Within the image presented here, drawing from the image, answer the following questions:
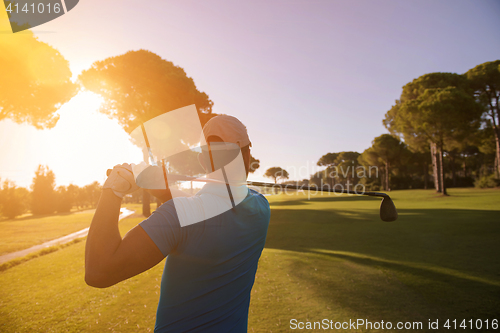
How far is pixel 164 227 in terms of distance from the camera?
0.92 m

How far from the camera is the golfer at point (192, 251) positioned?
88cm

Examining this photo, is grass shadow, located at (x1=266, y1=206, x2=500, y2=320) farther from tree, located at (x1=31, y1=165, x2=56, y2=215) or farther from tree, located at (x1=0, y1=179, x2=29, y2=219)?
tree, located at (x1=31, y1=165, x2=56, y2=215)

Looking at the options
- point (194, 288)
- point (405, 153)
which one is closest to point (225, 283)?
point (194, 288)

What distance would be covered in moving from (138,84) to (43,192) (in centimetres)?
4372

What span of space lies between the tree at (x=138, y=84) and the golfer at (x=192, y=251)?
1556 cm

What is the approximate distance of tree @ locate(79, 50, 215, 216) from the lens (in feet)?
50.2

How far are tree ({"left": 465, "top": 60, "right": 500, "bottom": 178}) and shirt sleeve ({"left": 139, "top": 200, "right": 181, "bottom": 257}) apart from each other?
4383cm

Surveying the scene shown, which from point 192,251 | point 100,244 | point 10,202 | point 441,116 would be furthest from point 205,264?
point 10,202

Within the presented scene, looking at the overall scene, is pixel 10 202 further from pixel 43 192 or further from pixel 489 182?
pixel 489 182

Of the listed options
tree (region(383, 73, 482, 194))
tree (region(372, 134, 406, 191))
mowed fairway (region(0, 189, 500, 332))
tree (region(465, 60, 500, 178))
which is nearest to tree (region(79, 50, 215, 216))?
mowed fairway (region(0, 189, 500, 332))

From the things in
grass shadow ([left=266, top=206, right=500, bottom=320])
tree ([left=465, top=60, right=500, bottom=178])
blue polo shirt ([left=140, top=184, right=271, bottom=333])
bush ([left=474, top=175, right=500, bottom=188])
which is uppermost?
tree ([left=465, top=60, right=500, bottom=178])

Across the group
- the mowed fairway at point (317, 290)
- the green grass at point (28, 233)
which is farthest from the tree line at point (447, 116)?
the green grass at point (28, 233)
